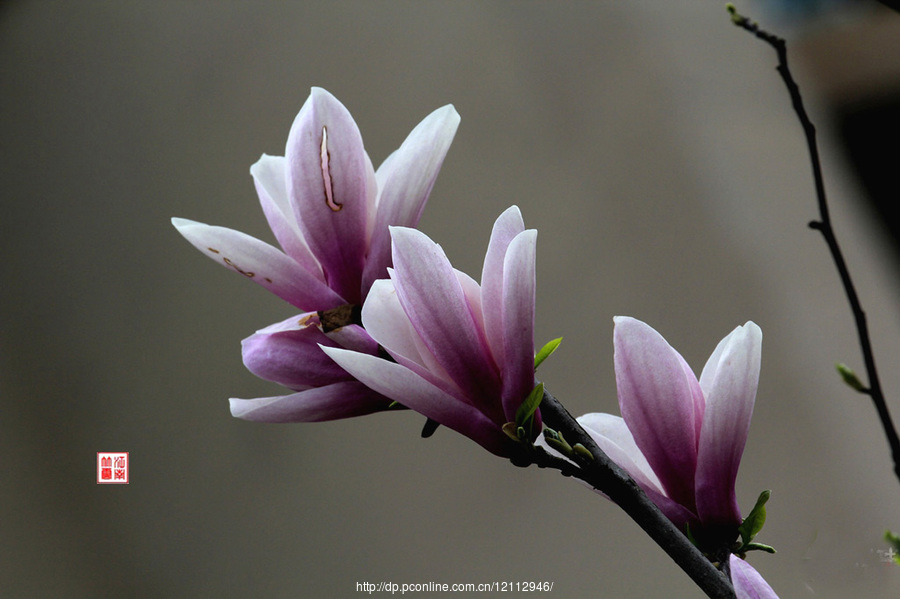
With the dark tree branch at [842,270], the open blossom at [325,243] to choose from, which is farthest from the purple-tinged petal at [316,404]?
the dark tree branch at [842,270]

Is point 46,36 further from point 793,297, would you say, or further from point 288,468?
point 793,297

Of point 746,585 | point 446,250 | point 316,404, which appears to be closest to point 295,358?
point 316,404

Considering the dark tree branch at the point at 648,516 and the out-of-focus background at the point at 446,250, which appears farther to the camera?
the out-of-focus background at the point at 446,250

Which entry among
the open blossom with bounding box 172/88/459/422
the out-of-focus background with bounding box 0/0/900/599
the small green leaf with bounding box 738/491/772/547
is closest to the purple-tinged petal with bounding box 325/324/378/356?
the open blossom with bounding box 172/88/459/422

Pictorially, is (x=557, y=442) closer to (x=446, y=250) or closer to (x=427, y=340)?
(x=427, y=340)

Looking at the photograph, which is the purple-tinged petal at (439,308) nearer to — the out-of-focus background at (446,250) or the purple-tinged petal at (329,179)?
the purple-tinged petal at (329,179)

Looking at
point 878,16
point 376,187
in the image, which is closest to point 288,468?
point 376,187
